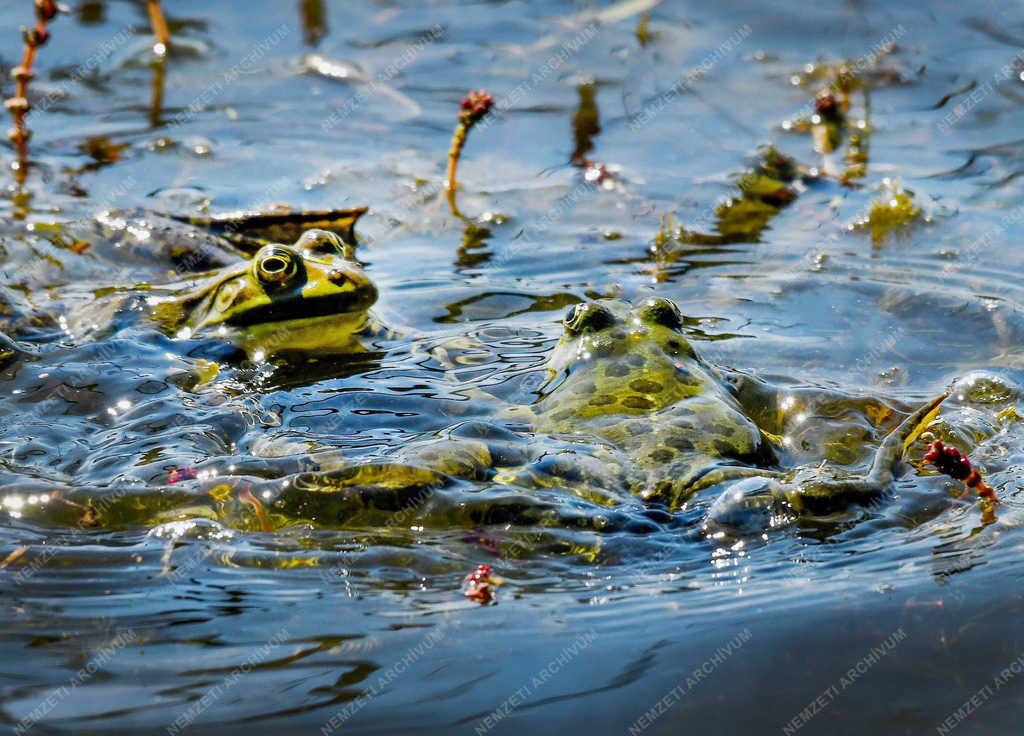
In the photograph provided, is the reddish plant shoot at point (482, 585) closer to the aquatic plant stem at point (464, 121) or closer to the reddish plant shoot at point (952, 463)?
the reddish plant shoot at point (952, 463)

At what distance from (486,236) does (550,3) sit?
135 inches

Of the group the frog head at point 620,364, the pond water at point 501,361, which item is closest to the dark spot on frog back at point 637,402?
the frog head at point 620,364

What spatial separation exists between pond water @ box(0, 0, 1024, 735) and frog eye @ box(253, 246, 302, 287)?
316mm

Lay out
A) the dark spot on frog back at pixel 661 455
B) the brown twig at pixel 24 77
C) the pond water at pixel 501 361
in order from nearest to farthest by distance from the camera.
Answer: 1. the pond water at pixel 501 361
2. the dark spot on frog back at pixel 661 455
3. the brown twig at pixel 24 77

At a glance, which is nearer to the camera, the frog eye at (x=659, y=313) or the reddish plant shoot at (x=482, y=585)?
the reddish plant shoot at (x=482, y=585)

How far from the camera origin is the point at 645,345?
4465mm

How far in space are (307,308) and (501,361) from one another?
32.2 inches

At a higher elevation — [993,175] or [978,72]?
[978,72]

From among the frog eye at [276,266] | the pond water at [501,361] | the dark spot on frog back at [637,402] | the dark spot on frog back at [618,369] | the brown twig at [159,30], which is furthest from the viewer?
the brown twig at [159,30]

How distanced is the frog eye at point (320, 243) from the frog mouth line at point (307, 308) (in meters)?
0.42

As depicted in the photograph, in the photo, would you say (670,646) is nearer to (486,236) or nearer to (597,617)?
(597,617)

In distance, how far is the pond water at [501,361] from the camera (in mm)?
3096

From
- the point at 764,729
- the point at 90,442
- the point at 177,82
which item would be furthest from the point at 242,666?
the point at 177,82

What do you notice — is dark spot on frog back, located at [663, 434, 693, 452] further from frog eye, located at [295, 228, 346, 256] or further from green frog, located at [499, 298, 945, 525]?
frog eye, located at [295, 228, 346, 256]
